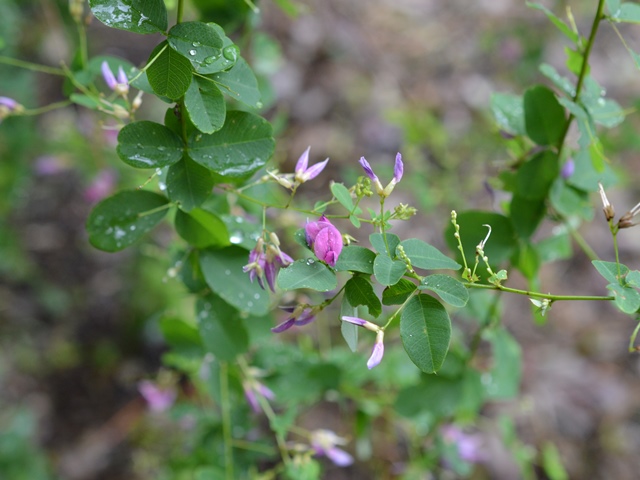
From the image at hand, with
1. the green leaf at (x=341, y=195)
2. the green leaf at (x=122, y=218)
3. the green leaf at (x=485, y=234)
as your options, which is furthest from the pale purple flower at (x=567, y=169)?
the green leaf at (x=122, y=218)

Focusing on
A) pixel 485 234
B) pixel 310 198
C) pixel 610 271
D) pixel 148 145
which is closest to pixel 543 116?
pixel 485 234

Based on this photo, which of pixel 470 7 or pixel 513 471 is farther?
pixel 470 7

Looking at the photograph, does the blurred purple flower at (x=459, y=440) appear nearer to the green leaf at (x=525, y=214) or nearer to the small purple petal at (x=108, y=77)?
the green leaf at (x=525, y=214)

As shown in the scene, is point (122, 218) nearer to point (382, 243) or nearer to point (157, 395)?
point (382, 243)

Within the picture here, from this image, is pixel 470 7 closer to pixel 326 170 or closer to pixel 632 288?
pixel 326 170

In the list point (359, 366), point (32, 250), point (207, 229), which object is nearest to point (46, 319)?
point (32, 250)
